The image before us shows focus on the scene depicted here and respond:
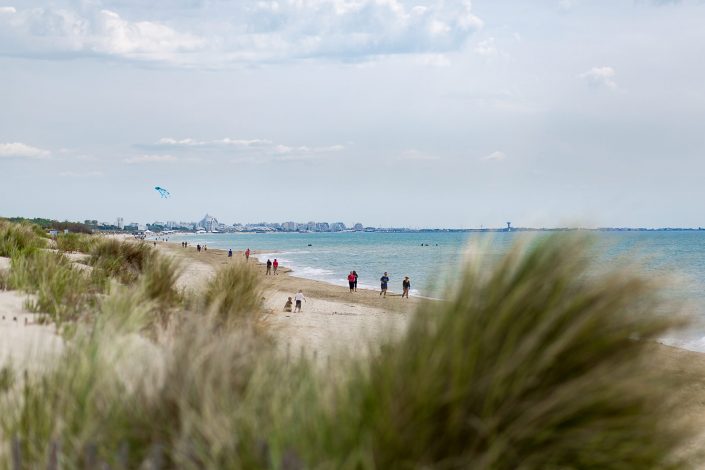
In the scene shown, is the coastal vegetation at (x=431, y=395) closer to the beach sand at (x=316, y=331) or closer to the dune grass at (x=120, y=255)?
the beach sand at (x=316, y=331)

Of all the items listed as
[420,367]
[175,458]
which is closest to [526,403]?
[420,367]

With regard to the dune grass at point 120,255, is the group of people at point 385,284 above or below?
below

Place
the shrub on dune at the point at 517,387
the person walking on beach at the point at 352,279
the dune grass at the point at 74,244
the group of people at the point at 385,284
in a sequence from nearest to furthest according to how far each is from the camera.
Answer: the shrub on dune at the point at 517,387 < the dune grass at the point at 74,244 < the group of people at the point at 385,284 < the person walking on beach at the point at 352,279

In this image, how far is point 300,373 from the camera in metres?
3.79

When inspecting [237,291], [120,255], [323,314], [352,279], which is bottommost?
[323,314]

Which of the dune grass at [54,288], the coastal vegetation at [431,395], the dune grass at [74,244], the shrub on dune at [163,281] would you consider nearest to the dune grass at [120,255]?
the dune grass at [54,288]

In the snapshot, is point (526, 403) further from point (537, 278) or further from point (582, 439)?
point (537, 278)

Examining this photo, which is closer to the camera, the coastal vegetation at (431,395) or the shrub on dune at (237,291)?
the coastal vegetation at (431,395)

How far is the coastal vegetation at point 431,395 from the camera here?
2.97 meters

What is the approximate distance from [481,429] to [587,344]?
0.80 meters

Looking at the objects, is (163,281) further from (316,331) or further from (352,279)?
(352,279)

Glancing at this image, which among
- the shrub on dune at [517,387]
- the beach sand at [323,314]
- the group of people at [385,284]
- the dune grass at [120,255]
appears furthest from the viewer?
the group of people at [385,284]

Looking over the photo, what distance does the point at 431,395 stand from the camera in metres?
2.96

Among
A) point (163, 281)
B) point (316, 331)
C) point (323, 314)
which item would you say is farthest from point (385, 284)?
point (163, 281)
